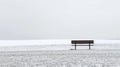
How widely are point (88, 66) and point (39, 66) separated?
1.61 m

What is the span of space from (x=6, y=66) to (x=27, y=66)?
0.69 metres

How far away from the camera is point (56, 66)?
31.7ft

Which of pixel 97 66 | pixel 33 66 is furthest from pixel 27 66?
pixel 97 66

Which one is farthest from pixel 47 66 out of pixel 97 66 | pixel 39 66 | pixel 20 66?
pixel 97 66

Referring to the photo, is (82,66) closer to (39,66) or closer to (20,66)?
(39,66)

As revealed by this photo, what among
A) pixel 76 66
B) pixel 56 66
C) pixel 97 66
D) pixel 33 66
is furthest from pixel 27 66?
pixel 97 66

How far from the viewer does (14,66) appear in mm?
9742

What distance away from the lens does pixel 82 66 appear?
961 centimetres

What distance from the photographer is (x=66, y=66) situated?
31.9ft

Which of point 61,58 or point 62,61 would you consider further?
point 61,58

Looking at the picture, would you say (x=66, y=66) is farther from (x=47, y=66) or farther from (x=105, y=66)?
(x=105, y=66)

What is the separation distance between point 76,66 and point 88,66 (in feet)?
1.29

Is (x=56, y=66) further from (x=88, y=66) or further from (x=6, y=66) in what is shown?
(x=6, y=66)

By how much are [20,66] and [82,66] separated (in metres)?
2.04
